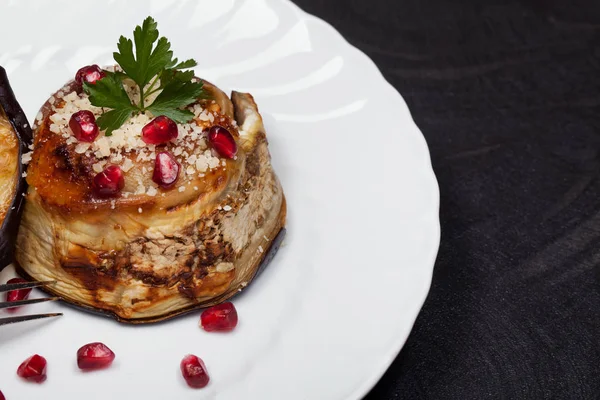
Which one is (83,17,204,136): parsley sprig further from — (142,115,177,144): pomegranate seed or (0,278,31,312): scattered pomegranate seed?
(0,278,31,312): scattered pomegranate seed

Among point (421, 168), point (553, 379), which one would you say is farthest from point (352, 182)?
point (553, 379)

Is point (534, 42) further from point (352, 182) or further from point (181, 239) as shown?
point (181, 239)

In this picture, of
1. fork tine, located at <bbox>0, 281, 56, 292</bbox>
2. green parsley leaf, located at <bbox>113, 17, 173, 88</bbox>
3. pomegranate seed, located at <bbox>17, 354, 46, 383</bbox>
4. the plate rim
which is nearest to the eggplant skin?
fork tine, located at <bbox>0, 281, 56, 292</bbox>

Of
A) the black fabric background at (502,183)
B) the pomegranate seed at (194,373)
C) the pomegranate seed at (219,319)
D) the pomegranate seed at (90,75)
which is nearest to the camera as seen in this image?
the pomegranate seed at (194,373)

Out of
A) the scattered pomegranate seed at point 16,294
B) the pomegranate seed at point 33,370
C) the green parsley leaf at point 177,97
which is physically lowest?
the pomegranate seed at point 33,370

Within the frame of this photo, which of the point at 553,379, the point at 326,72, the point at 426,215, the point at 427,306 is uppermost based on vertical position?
the point at 326,72

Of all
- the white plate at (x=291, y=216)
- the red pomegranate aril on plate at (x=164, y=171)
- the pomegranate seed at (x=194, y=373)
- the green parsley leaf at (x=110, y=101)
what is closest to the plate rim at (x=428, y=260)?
the white plate at (x=291, y=216)

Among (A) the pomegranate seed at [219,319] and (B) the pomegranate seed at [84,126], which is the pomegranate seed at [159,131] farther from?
(A) the pomegranate seed at [219,319]
